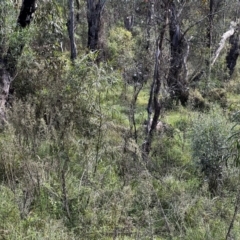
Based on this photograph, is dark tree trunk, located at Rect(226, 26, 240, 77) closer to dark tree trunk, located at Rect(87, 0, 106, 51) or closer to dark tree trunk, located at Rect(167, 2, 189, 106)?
dark tree trunk, located at Rect(167, 2, 189, 106)

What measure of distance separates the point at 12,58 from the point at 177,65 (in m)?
4.77

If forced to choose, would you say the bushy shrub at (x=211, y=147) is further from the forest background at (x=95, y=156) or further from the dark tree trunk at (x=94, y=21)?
the dark tree trunk at (x=94, y=21)

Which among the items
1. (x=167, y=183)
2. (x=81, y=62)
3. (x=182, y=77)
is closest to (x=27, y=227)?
(x=167, y=183)

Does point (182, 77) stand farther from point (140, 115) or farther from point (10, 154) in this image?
point (10, 154)

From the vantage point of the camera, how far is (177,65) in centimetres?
1041

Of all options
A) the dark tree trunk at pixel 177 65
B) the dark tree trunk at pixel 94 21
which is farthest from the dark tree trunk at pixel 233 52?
the dark tree trunk at pixel 94 21

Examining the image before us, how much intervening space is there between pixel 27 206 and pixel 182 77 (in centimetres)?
761

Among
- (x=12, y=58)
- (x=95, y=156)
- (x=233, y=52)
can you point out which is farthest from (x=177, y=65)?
(x=95, y=156)

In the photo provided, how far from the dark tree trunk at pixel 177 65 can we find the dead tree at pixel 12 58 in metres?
4.28

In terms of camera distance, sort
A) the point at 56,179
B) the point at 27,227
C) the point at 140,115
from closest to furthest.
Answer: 1. the point at 27,227
2. the point at 56,179
3. the point at 140,115

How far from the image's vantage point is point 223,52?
1639 centimetres

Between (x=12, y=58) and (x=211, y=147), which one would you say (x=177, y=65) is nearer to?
(x=12, y=58)

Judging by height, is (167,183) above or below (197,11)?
below

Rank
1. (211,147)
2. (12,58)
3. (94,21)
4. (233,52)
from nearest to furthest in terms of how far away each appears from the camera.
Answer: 1. (211,147)
2. (12,58)
3. (94,21)
4. (233,52)
